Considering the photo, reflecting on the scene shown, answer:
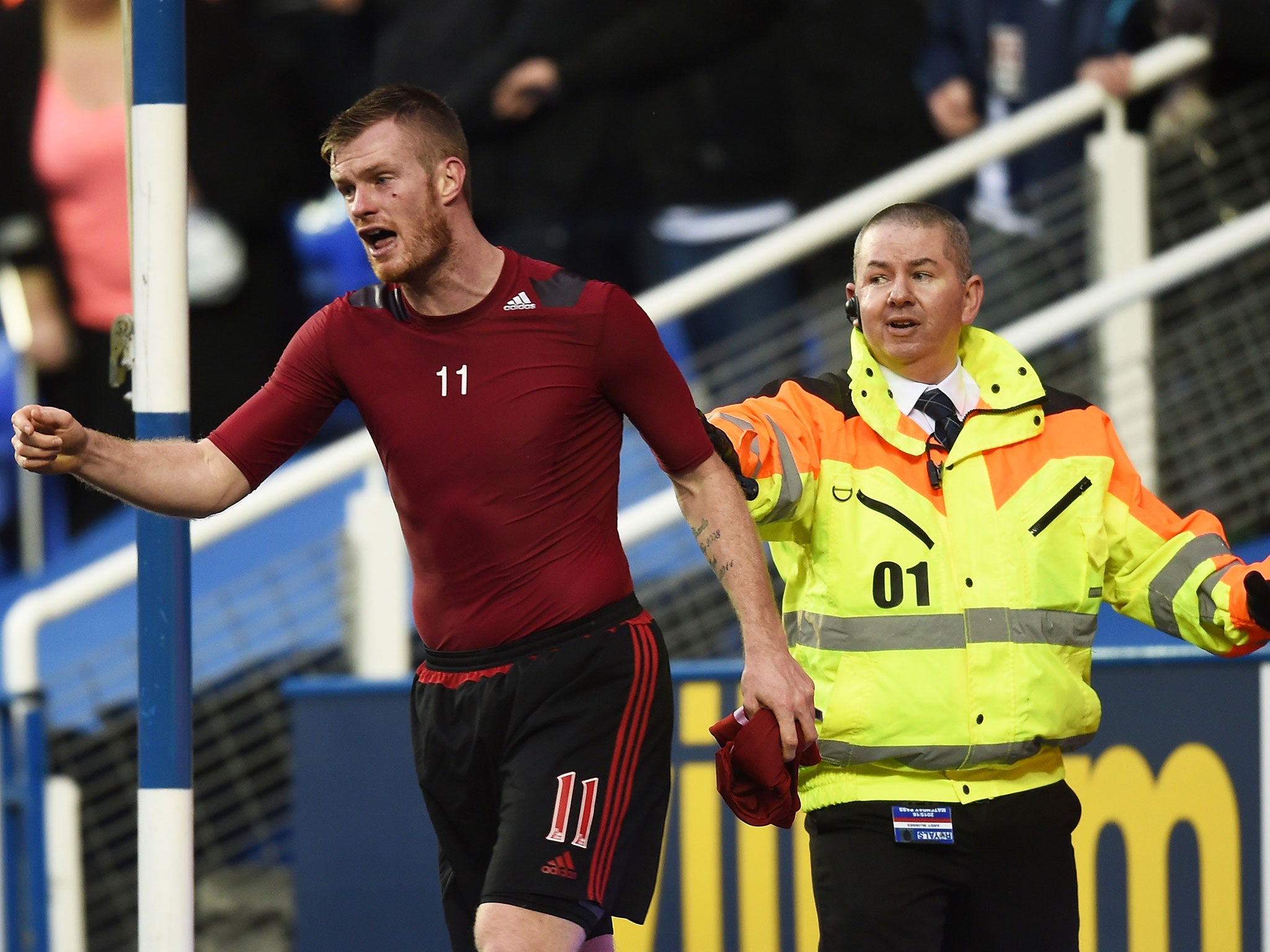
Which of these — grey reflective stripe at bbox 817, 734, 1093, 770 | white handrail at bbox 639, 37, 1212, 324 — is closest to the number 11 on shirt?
grey reflective stripe at bbox 817, 734, 1093, 770

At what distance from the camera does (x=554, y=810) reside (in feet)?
11.9

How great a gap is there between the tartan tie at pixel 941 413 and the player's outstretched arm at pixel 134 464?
1383 mm

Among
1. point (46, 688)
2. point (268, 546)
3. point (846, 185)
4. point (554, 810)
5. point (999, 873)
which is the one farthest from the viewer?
point (268, 546)

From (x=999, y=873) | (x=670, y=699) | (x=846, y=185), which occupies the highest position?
(x=846, y=185)

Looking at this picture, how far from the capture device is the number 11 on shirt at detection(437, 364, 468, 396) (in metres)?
3.73

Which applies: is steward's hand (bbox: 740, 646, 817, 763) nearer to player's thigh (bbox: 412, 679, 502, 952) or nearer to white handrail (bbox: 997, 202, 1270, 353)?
player's thigh (bbox: 412, 679, 502, 952)

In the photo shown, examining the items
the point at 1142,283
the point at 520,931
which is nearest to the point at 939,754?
the point at 520,931

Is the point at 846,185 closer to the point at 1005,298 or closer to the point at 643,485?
the point at 1005,298

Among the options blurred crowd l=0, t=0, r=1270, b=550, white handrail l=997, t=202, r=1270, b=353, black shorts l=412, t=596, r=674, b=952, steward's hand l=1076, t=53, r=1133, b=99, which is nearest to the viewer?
black shorts l=412, t=596, r=674, b=952

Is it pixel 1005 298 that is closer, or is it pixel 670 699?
pixel 670 699

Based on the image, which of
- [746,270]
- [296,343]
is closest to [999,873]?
[296,343]

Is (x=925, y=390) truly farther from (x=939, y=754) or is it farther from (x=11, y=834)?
(x=11, y=834)

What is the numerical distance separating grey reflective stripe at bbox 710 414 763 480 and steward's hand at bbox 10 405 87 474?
1.27 metres

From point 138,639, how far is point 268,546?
165 inches
